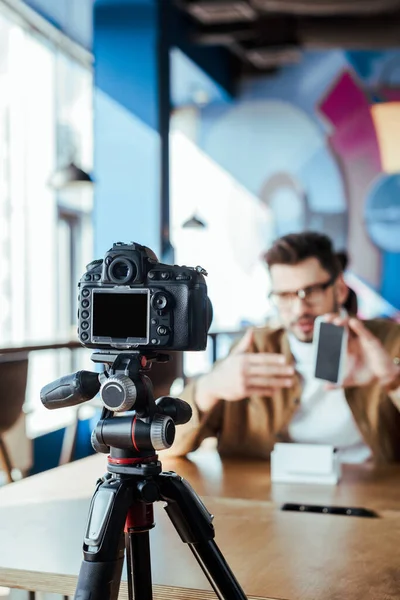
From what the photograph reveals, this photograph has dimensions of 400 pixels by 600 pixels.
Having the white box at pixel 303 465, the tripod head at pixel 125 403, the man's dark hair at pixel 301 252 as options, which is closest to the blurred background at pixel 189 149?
the man's dark hair at pixel 301 252

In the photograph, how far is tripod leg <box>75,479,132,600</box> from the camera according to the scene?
0.92 meters

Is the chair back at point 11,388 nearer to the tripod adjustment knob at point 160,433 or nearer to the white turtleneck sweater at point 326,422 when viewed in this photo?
the white turtleneck sweater at point 326,422

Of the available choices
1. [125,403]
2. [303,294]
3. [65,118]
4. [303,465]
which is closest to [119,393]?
[125,403]

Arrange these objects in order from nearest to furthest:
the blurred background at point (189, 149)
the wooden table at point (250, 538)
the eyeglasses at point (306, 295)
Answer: the wooden table at point (250, 538)
the eyeglasses at point (306, 295)
the blurred background at point (189, 149)

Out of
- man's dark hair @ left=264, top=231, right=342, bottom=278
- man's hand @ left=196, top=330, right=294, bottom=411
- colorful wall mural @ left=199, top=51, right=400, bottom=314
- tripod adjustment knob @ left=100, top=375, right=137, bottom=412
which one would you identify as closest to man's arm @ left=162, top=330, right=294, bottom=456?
man's hand @ left=196, top=330, right=294, bottom=411

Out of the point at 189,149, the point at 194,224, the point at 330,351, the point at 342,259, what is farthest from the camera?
the point at 189,149

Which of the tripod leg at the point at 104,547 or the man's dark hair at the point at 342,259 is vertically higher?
the man's dark hair at the point at 342,259

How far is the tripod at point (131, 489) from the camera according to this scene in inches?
36.6

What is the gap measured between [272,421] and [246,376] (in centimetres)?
35

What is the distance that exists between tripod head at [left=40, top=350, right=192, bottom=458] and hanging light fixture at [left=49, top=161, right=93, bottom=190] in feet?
13.3

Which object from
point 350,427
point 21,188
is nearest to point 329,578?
point 350,427

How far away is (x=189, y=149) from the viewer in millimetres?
7457

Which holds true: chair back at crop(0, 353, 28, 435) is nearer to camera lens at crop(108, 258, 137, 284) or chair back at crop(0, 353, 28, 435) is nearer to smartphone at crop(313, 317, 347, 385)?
Result: smartphone at crop(313, 317, 347, 385)

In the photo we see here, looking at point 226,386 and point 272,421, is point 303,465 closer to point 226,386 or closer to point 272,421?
point 226,386
